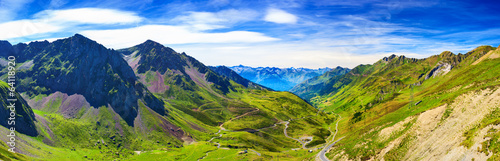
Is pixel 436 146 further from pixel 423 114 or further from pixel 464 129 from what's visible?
pixel 423 114

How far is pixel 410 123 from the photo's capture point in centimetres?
12431

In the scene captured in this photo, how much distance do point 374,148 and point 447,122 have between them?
31.7 metres

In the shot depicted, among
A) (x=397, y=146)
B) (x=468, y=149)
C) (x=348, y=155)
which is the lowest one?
(x=348, y=155)

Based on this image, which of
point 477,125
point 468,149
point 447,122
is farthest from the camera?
point 447,122

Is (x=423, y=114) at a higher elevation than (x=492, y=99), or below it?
below

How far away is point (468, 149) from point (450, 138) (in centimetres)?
1347

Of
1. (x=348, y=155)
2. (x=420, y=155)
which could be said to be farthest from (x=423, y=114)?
(x=348, y=155)

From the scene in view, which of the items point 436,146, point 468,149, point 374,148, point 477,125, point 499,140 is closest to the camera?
point 499,140

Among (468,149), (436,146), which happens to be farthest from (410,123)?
(468,149)

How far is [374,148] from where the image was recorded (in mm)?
122938

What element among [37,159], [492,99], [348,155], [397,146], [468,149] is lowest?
[37,159]

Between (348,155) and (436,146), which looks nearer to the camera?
(436,146)

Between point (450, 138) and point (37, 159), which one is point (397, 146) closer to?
point (450, 138)

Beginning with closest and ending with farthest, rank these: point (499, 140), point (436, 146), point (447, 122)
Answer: point (499, 140) → point (436, 146) → point (447, 122)
